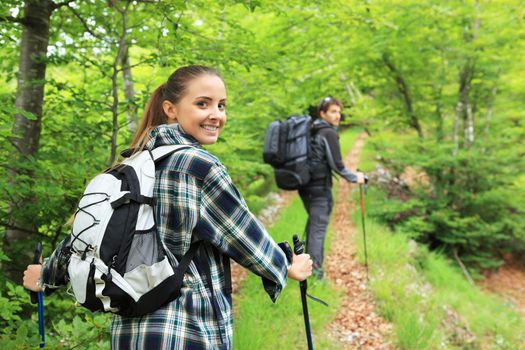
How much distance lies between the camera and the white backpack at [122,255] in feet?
4.46

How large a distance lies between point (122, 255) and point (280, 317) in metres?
3.15

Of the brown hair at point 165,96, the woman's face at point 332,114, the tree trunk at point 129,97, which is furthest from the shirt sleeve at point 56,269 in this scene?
the woman's face at point 332,114

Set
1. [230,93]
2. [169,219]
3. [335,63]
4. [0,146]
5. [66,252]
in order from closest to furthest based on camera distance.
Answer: [169,219] < [66,252] < [0,146] < [230,93] < [335,63]

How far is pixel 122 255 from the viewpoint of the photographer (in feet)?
4.48

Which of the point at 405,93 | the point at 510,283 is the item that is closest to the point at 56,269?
the point at 405,93

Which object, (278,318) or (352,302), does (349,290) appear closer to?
(352,302)

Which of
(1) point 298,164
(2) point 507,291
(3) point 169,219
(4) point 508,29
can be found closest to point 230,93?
(1) point 298,164

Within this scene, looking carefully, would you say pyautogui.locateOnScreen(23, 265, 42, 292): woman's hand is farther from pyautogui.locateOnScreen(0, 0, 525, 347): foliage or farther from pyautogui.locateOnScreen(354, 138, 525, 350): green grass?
pyautogui.locateOnScreen(354, 138, 525, 350): green grass

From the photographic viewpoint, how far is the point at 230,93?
18.5 ft

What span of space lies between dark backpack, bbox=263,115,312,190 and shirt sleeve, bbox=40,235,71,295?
11.0ft

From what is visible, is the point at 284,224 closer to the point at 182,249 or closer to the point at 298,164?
the point at 298,164

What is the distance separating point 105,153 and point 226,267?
244 cm

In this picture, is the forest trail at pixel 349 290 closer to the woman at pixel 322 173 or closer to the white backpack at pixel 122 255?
the woman at pixel 322 173

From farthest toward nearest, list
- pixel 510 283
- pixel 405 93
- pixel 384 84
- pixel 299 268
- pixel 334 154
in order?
pixel 510 283 → pixel 384 84 → pixel 405 93 → pixel 334 154 → pixel 299 268
